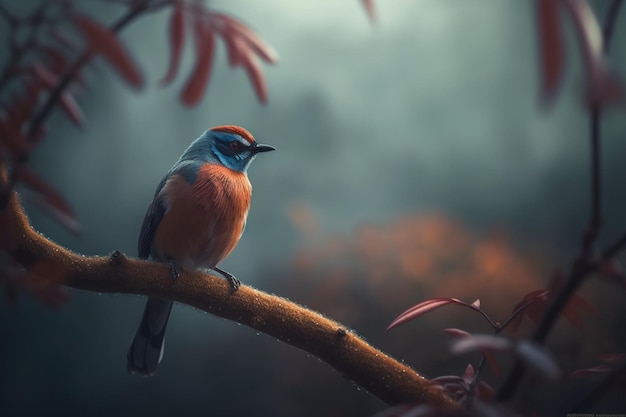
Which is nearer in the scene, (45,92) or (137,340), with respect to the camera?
(45,92)

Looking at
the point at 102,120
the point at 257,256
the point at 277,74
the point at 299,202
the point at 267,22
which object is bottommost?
the point at 257,256

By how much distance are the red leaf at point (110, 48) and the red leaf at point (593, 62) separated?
0.27m

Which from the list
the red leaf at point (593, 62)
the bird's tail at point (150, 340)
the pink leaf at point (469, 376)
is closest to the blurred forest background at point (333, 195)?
the bird's tail at point (150, 340)

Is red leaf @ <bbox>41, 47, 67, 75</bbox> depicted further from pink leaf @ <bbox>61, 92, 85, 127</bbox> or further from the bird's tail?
the bird's tail

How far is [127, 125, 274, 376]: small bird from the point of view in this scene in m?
1.17

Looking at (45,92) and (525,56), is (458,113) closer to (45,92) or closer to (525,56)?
(525,56)

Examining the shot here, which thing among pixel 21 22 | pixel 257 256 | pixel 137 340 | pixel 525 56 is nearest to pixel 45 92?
pixel 21 22

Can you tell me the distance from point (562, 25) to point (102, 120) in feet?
5.71

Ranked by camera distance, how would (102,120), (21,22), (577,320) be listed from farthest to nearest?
(102,120) < (577,320) < (21,22)

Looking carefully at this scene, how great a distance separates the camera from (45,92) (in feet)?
1.71

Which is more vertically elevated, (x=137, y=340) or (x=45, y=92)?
(x=45, y=92)

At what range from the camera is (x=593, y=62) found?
1.09ft

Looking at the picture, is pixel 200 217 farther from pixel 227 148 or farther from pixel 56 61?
pixel 56 61

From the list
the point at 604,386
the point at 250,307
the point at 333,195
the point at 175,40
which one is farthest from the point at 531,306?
the point at 333,195
